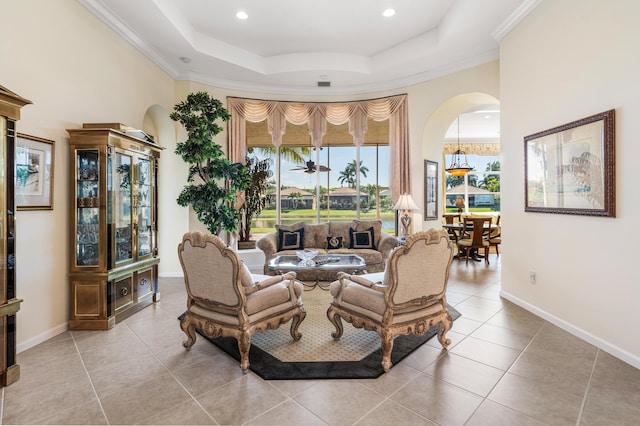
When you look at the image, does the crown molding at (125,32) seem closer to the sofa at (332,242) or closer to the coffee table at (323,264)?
the sofa at (332,242)

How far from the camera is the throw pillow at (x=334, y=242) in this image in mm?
5615

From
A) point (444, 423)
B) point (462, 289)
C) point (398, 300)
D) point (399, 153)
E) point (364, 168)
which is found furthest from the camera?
point (364, 168)

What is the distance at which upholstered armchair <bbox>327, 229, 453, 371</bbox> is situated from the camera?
254 cm

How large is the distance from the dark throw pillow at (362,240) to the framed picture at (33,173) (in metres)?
4.25

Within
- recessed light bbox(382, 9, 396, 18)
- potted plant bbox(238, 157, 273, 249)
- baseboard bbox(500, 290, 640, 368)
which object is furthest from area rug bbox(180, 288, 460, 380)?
recessed light bbox(382, 9, 396, 18)

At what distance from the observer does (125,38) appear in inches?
166

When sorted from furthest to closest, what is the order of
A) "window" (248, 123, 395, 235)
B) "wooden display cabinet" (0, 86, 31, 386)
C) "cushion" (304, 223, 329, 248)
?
"window" (248, 123, 395, 235), "cushion" (304, 223, 329, 248), "wooden display cabinet" (0, 86, 31, 386)

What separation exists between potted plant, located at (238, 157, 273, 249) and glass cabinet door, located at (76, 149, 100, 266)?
117 inches

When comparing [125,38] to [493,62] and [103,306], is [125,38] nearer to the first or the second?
[103,306]

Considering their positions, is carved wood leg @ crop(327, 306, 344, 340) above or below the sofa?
below

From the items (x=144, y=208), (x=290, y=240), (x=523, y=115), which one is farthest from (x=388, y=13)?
(x=144, y=208)

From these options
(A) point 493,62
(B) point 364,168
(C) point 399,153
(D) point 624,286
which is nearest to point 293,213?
(B) point 364,168

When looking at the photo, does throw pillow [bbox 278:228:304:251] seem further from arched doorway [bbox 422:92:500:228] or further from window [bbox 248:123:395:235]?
arched doorway [bbox 422:92:500:228]

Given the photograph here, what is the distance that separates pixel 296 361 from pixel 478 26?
4637 mm
